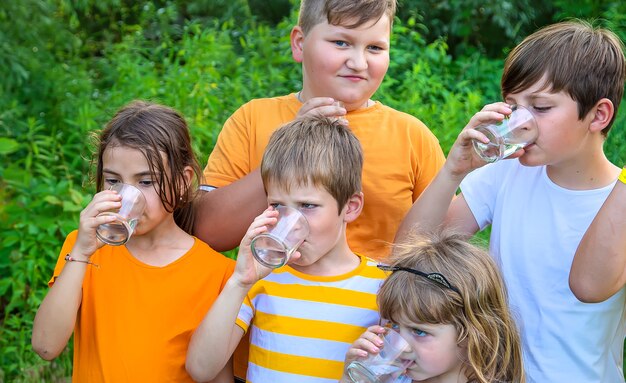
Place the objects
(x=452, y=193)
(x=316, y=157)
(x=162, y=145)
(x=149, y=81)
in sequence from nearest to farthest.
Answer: (x=316, y=157)
(x=452, y=193)
(x=162, y=145)
(x=149, y=81)

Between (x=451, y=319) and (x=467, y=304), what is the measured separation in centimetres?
7

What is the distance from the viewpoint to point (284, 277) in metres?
3.00

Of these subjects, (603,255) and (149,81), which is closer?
(603,255)

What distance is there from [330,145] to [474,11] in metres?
4.51

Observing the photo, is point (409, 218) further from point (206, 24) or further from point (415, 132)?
point (206, 24)

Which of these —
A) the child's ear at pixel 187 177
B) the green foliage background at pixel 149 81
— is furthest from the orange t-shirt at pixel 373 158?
the green foliage background at pixel 149 81

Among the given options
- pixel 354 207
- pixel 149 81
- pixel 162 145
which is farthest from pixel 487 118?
pixel 149 81

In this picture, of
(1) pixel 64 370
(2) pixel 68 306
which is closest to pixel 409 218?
(2) pixel 68 306

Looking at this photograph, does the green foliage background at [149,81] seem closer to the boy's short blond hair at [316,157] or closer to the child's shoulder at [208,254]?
the child's shoulder at [208,254]

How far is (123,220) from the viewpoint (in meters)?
2.85

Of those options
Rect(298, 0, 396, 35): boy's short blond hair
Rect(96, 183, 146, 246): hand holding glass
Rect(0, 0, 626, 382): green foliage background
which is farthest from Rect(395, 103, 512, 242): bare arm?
Rect(0, 0, 626, 382): green foliage background

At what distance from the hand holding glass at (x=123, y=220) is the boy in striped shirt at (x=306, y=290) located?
0.36 meters

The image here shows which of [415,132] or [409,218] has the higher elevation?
[415,132]

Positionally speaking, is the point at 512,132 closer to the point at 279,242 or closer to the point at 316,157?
the point at 316,157
